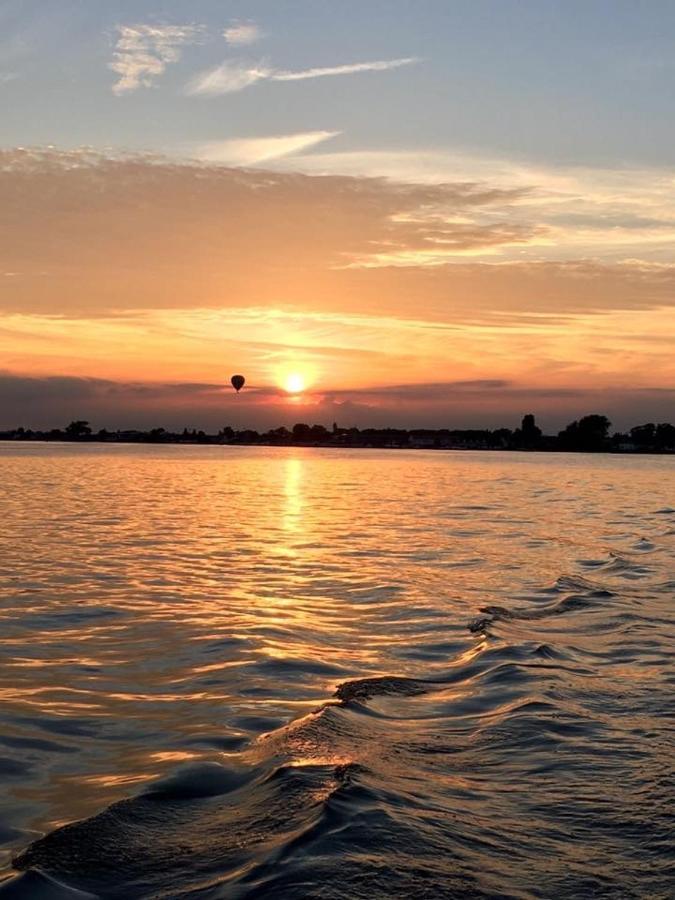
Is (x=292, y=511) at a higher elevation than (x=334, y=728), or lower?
lower

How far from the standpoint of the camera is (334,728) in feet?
39.2

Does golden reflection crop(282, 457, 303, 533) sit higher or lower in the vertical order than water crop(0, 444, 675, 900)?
lower

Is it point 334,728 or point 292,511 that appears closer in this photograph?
point 334,728

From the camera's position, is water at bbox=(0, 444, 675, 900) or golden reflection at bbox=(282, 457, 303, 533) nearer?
water at bbox=(0, 444, 675, 900)

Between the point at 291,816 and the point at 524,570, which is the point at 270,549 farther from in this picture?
the point at 291,816

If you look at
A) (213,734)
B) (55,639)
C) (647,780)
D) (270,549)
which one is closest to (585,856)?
(647,780)

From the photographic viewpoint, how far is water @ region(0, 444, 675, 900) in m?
7.80

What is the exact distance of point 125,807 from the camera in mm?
9219

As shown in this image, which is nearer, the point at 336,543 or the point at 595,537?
the point at 336,543

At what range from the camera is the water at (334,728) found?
7.80 meters

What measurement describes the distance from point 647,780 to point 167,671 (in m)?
8.15

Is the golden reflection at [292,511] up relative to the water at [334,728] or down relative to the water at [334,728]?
down

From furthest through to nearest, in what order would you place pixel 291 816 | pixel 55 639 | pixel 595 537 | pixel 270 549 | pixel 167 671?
pixel 595 537, pixel 270 549, pixel 55 639, pixel 167 671, pixel 291 816

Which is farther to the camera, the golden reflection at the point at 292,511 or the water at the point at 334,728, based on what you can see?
the golden reflection at the point at 292,511
